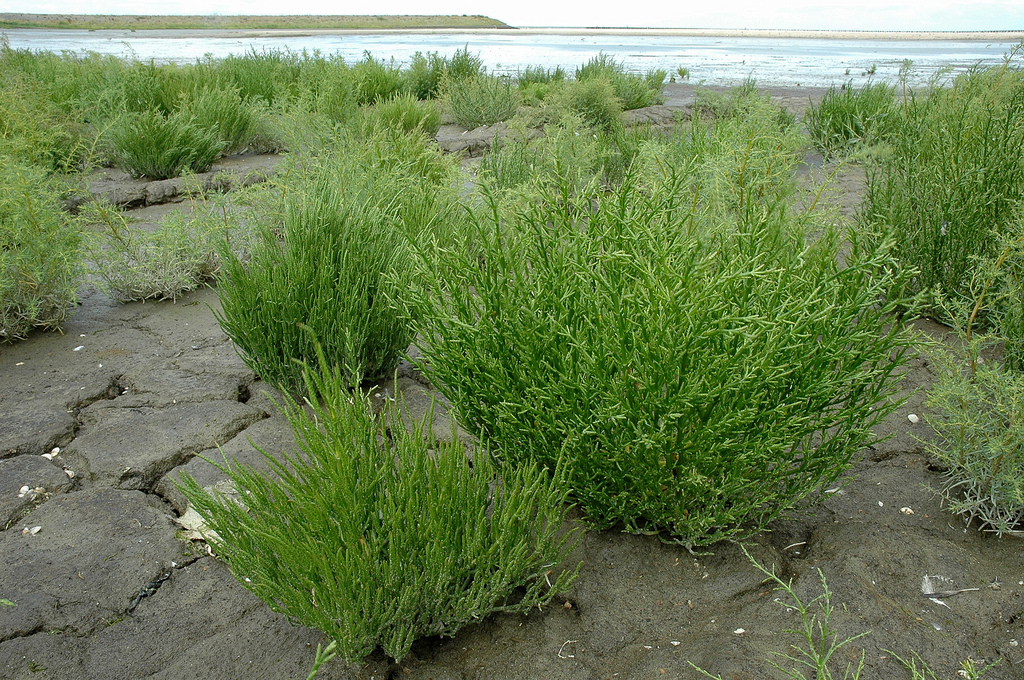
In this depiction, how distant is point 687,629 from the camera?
197 centimetres

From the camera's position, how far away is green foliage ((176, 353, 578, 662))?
5.68 feet

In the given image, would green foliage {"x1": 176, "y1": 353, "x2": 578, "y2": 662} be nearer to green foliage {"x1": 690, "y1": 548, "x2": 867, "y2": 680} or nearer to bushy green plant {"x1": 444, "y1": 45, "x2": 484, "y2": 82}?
green foliage {"x1": 690, "y1": 548, "x2": 867, "y2": 680}

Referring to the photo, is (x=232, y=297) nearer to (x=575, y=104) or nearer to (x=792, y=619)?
(x=792, y=619)

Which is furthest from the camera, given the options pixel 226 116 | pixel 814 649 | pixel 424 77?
pixel 424 77

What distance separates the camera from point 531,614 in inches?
80.4

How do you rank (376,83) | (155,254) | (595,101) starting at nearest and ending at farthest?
(155,254)
(595,101)
(376,83)

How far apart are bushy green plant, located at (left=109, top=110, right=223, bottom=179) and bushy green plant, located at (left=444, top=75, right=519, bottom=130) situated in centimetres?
355

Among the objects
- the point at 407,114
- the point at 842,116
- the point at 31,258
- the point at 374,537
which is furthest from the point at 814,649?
the point at 842,116

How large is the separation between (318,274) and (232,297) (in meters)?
0.37

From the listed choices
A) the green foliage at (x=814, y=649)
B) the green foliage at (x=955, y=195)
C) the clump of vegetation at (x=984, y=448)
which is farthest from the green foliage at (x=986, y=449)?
the green foliage at (x=955, y=195)

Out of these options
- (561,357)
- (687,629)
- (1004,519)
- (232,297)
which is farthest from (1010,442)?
(232,297)

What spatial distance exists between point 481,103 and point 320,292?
7039 mm

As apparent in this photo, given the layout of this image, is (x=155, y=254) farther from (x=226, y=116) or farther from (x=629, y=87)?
(x=629, y=87)

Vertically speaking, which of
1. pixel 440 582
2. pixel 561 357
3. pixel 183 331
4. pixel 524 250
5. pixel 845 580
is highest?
pixel 524 250
